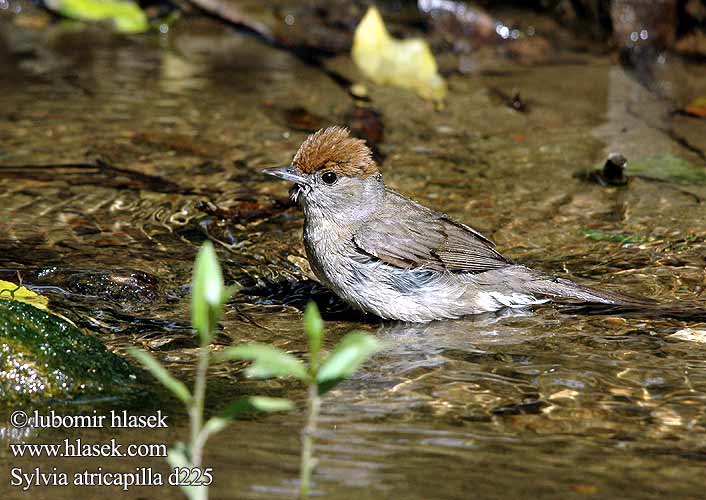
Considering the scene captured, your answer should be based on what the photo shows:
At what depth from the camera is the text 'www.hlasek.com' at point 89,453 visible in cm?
362

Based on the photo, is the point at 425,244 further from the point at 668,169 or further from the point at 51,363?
the point at 668,169

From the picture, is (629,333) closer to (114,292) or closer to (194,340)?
(194,340)

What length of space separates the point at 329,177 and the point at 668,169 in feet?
9.51

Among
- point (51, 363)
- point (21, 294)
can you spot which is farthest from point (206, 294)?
point (21, 294)

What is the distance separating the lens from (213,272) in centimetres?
298

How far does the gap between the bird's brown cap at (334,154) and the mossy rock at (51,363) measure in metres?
1.88

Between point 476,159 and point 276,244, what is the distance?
6.71ft

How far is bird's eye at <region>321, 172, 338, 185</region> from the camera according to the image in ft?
20.1

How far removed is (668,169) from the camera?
7645mm

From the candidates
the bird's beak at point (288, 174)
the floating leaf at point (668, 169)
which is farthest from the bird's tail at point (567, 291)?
the floating leaf at point (668, 169)

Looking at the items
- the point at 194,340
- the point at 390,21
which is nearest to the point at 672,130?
the point at 390,21

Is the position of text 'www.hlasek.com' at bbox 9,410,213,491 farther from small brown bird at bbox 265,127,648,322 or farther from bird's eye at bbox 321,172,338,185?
bird's eye at bbox 321,172,338,185

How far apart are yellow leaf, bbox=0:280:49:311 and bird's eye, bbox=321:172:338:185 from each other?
1.75m

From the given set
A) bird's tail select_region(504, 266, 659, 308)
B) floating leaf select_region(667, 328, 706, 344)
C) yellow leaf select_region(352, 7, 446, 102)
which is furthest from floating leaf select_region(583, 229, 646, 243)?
yellow leaf select_region(352, 7, 446, 102)
